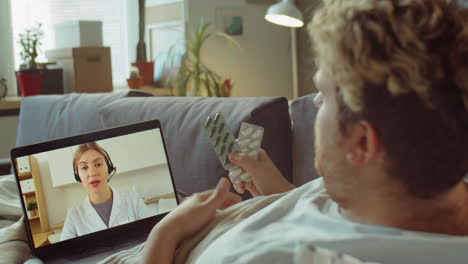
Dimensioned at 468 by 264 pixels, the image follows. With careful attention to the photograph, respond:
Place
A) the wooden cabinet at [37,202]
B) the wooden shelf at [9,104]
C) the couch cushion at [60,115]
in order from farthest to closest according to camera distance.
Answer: the wooden shelf at [9,104] < the couch cushion at [60,115] < the wooden cabinet at [37,202]

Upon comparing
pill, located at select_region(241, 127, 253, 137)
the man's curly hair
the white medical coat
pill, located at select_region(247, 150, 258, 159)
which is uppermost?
the man's curly hair

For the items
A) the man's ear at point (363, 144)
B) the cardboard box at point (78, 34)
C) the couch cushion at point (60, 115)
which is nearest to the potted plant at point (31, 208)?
the man's ear at point (363, 144)

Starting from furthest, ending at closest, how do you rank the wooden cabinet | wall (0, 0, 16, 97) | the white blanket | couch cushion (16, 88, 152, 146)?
wall (0, 0, 16, 97) → couch cushion (16, 88, 152, 146) → the wooden cabinet → the white blanket

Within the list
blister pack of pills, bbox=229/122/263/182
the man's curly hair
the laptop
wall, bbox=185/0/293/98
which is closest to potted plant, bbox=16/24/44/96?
wall, bbox=185/0/293/98

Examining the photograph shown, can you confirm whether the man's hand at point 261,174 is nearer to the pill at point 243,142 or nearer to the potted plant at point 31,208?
the pill at point 243,142

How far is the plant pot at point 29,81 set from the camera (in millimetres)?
3308

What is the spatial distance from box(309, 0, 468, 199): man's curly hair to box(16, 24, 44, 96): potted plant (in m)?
2.95

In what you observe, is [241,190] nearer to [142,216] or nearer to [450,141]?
[142,216]

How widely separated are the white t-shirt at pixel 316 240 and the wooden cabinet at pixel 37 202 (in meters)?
0.58

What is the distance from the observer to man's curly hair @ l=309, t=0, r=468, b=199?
58 centimetres

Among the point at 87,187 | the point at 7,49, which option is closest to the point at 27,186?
the point at 87,187

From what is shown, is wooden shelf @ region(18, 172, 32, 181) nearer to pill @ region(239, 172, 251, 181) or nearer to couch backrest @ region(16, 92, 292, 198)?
couch backrest @ region(16, 92, 292, 198)

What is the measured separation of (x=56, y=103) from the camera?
2.46 metres

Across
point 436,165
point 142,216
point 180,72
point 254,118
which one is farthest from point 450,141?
point 180,72
